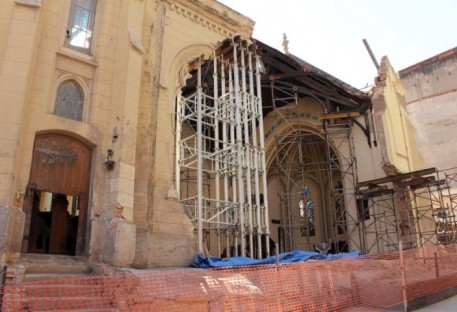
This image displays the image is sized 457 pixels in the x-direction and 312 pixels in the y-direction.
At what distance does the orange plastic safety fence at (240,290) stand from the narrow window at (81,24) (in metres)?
6.64

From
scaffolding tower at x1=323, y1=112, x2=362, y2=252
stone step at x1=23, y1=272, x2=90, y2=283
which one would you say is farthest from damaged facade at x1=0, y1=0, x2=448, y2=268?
stone step at x1=23, y1=272, x2=90, y2=283

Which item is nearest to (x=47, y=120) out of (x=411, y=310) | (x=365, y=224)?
(x=411, y=310)

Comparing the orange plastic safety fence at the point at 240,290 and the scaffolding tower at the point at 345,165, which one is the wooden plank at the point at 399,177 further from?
the orange plastic safety fence at the point at 240,290

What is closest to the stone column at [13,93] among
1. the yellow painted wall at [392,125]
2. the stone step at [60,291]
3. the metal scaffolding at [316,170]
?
the stone step at [60,291]

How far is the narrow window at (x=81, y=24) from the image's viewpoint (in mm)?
11498

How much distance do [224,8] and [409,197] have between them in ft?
39.1

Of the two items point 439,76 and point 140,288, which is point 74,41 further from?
point 439,76

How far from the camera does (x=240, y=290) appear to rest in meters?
7.78

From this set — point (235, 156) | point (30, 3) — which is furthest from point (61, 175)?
point (235, 156)

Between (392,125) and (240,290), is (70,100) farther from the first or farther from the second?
(392,125)

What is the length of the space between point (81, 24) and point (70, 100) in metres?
2.51

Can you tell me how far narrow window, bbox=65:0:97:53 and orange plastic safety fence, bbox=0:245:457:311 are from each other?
6638 mm

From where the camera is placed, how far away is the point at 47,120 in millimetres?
10133

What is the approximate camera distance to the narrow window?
1150 centimetres
